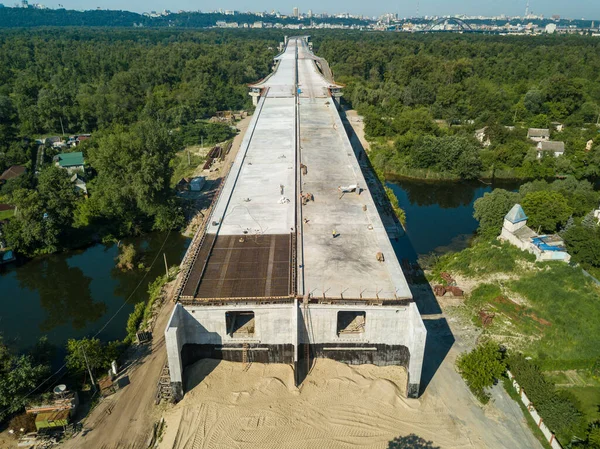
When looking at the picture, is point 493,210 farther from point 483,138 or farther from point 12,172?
point 12,172

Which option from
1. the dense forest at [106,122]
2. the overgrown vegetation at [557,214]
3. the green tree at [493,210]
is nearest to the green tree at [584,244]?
the overgrown vegetation at [557,214]

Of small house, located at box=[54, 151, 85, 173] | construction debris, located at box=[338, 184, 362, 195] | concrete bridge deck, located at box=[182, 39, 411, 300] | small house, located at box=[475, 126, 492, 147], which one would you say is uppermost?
construction debris, located at box=[338, 184, 362, 195]

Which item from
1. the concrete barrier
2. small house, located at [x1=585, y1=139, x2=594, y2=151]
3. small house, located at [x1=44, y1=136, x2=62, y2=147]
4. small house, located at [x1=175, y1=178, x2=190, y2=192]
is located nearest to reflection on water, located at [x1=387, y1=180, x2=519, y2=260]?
small house, located at [x1=585, y1=139, x2=594, y2=151]

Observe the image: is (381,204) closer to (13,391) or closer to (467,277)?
(467,277)

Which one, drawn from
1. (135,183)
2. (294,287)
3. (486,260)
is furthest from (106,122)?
(486,260)

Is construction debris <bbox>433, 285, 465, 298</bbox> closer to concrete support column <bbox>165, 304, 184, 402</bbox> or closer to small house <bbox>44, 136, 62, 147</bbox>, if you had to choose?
concrete support column <bbox>165, 304, 184, 402</bbox>

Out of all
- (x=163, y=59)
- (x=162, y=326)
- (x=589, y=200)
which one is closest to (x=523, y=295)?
(x=589, y=200)

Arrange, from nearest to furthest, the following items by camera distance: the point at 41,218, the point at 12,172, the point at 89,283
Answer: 1. the point at 89,283
2. the point at 41,218
3. the point at 12,172
